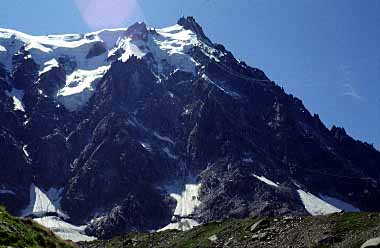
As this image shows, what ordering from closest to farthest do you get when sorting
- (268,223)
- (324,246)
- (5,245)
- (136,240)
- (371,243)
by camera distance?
1. (5,245)
2. (371,243)
3. (324,246)
4. (268,223)
5. (136,240)

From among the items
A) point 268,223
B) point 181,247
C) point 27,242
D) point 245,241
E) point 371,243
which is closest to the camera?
point 27,242

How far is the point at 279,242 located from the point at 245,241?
5030 millimetres

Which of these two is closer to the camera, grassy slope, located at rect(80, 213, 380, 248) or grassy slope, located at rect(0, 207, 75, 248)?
grassy slope, located at rect(0, 207, 75, 248)

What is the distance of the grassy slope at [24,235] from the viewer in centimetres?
2336

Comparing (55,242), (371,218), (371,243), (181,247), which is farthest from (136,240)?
(55,242)

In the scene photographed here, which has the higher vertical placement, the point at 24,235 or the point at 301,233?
the point at 301,233

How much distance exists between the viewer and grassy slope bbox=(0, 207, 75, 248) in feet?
76.6

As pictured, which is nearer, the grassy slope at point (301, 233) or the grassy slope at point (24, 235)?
the grassy slope at point (24, 235)

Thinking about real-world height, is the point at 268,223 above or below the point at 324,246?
above

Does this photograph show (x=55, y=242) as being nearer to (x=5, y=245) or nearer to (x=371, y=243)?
(x=5, y=245)

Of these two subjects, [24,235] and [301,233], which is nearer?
[24,235]

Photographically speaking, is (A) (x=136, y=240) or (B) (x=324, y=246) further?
(A) (x=136, y=240)

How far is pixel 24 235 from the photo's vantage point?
82.3 ft

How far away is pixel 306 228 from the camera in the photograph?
5444cm
